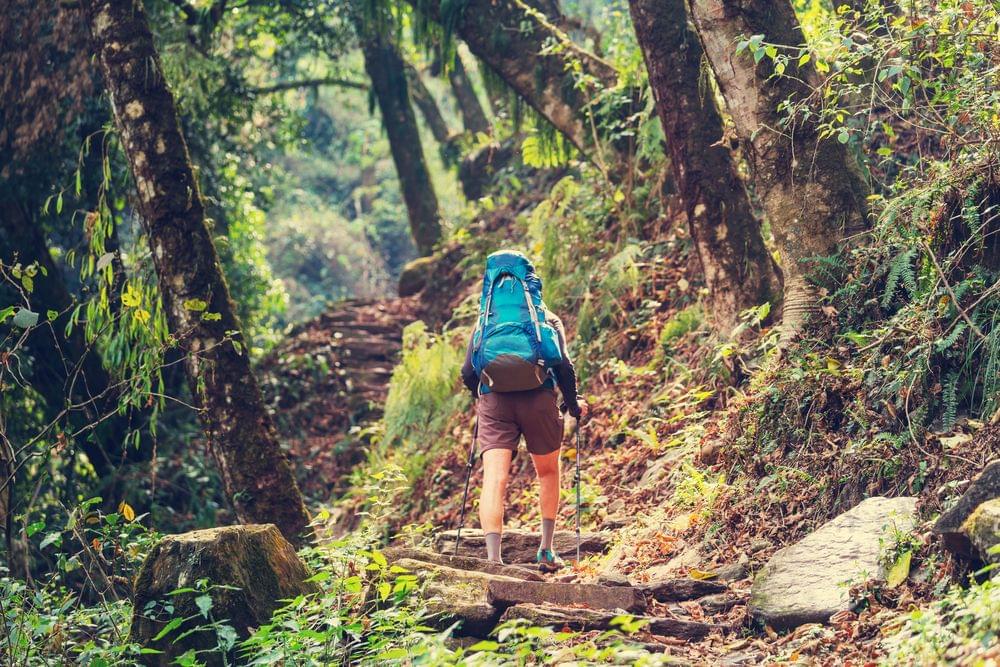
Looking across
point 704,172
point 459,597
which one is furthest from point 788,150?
point 459,597

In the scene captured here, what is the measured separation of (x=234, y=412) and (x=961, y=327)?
17.1 ft

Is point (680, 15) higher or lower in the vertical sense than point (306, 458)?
higher

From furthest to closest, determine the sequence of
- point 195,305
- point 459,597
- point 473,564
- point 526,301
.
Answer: point 195,305
point 526,301
point 473,564
point 459,597

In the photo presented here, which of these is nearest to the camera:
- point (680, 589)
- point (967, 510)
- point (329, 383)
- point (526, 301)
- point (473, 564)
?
point (967, 510)

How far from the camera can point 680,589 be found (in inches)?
247

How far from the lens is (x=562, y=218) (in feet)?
44.0

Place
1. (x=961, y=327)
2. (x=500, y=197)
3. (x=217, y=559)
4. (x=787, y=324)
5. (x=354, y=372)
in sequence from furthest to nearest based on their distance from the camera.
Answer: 1. (x=500, y=197)
2. (x=354, y=372)
3. (x=787, y=324)
4. (x=961, y=327)
5. (x=217, y=559)

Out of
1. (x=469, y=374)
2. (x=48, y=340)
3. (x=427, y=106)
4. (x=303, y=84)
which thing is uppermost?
(x=303, y=84)

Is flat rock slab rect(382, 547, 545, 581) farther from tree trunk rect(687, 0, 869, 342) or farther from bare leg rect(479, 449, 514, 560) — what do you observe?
tree trunk rect(687, 0, 869, 342)

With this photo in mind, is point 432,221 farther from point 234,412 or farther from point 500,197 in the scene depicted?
point 234,412

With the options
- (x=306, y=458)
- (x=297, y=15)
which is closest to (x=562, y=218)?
(x=306, y=458)

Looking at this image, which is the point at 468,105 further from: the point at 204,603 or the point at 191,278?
the point at 204,603

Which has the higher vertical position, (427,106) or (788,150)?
(427,106)

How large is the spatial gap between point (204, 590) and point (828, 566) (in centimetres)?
325
